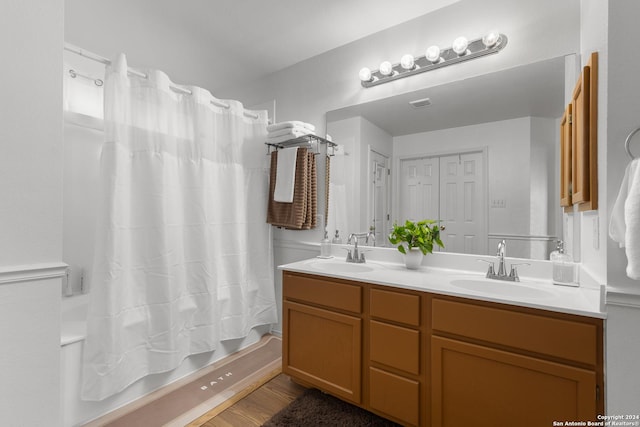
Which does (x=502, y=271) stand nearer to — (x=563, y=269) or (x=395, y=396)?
(x=563, y=269)

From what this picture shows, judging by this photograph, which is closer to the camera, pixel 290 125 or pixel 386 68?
pixel 386 68

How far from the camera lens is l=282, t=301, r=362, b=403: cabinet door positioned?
5.30 ft

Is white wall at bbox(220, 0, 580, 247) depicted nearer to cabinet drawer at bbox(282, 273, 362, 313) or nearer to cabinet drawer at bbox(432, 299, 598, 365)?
cabinet drawer at bbox(282, 273, 362, 313)

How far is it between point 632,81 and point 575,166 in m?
0.41

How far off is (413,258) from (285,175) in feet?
3.94

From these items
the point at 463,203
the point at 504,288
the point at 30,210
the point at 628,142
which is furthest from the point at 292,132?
→ the point at 628,142

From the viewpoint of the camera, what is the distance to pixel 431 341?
1375 millimetres

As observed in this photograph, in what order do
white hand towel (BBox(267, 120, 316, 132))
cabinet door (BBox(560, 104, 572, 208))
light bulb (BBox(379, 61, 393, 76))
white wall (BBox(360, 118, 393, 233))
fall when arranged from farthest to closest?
1. white hand towel (BBox(267, 120, 316, 132))
2. white wall (BBox(360, 118, 393, 233))
3. light bulb (BBox(379, 61, 393, 76))
4. cabinet door (BBox(560, 104, 572, 208))

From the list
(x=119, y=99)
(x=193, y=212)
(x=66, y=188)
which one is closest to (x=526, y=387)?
(x=193, y=212)

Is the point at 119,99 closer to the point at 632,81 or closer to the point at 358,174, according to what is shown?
the point at 358,174

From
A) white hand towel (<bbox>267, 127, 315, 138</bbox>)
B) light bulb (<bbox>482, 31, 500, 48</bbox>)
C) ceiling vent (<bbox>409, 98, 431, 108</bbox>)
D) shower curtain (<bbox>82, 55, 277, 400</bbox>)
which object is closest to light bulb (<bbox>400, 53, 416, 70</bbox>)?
ceiling vent (<bbox>409, 98, 431, 108</bbox>)

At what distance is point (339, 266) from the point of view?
2102 millimetres

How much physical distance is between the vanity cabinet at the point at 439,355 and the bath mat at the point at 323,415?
0.10 m

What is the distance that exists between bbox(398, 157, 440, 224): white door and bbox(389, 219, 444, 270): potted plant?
9 centimetres
